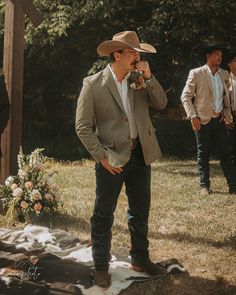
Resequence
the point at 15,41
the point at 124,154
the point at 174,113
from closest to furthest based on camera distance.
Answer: the point at 124,154 → the point at 15,41 → the point at 174,113

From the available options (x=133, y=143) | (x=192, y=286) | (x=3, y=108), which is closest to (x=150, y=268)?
(x=192, y=286)

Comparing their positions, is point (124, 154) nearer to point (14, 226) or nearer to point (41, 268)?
point (41, 268)

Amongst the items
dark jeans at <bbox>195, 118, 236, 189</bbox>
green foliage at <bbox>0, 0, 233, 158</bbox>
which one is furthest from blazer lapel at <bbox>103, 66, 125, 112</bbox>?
green foliage at <bbox>0, 0, 233, 158</bbox>

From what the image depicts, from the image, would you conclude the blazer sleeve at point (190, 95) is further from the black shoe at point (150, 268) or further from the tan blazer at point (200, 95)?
the black shoe at point (150, 268)

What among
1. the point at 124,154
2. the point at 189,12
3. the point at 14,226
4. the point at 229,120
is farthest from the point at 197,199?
the point at 189,12

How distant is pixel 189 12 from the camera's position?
42.2ft

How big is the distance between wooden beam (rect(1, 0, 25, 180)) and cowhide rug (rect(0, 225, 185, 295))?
1377mm

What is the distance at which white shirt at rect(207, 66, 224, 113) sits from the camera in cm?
816

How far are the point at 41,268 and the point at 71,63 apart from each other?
11383 millimetres

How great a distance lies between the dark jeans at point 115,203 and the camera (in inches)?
186

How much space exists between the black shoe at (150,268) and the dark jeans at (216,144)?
3.44 metres

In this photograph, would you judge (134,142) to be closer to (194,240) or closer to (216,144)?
(194,240)

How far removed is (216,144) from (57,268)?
396 cm

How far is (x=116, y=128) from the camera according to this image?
4.66 m
